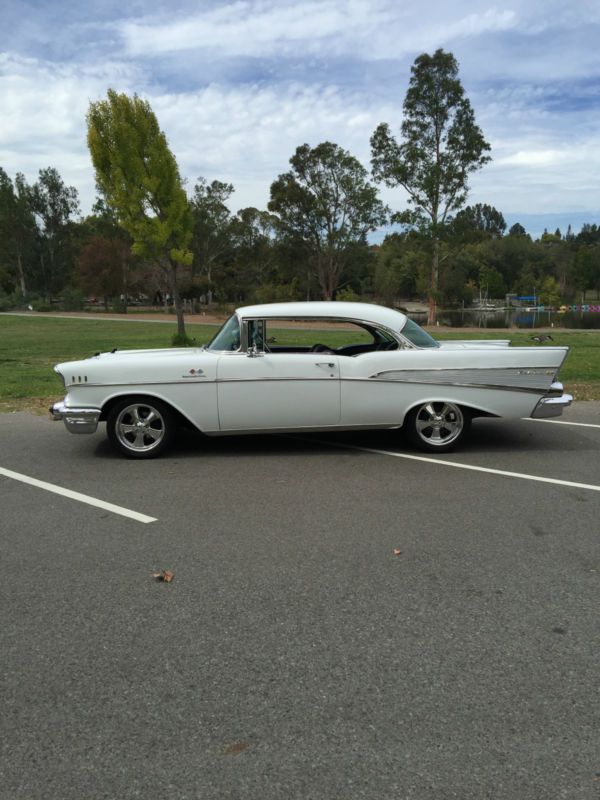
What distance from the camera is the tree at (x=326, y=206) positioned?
46844 mm

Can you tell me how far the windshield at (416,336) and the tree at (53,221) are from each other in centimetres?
7853

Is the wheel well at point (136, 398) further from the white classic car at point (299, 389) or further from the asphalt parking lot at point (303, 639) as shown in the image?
the asphalt parking lot at point (303, 639)

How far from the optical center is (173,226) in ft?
61.4

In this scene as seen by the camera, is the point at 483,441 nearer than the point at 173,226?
Yes

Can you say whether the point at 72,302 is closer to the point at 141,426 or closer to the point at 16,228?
the point at 16,228

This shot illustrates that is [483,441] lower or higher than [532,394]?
lower

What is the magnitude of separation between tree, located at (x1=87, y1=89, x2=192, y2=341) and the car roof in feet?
41.8

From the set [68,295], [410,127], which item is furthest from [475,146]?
[68,295]

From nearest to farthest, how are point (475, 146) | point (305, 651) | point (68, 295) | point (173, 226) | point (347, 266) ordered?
point (305, 651) → point (173, 226) → point (475, 146) → point (347, 266) → point (68, 295)

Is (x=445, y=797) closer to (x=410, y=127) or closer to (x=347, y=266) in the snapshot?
(x=410, y=127)

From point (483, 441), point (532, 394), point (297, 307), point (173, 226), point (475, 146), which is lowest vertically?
point (483, 441)

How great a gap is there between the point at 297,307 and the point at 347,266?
4991cm

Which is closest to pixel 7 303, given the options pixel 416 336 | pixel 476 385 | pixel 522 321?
pixel 522 321

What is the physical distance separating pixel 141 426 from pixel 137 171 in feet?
43.8
